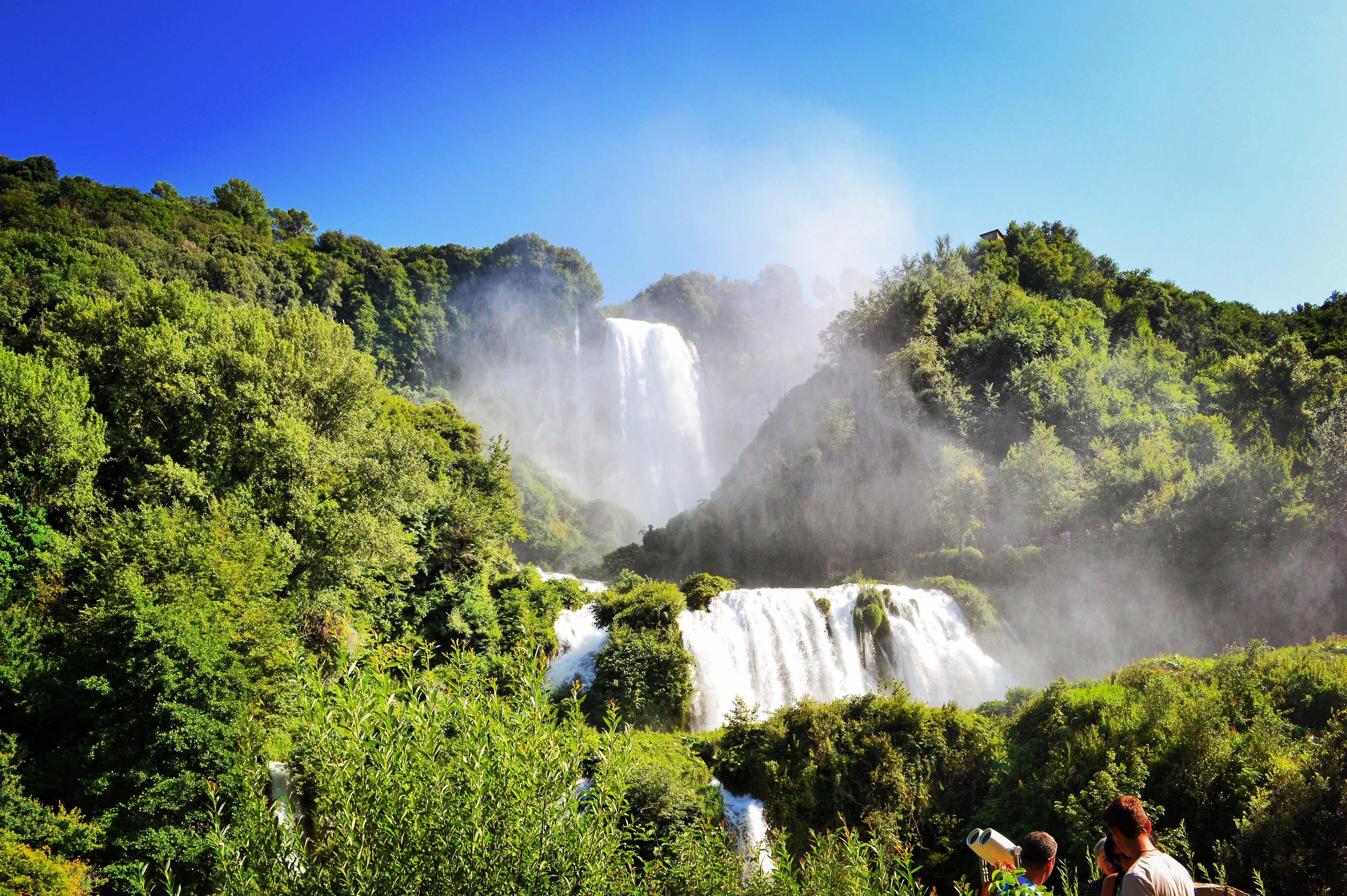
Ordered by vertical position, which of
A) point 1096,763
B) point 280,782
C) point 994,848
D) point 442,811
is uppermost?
point 442,811

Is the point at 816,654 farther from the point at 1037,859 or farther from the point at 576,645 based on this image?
the point at 1037,859

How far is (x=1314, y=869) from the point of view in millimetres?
8414

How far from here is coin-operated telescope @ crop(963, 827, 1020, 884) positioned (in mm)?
4105

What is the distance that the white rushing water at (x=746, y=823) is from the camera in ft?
49.1

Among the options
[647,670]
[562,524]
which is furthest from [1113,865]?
[562,524]

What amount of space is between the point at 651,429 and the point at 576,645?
4095 centimetres

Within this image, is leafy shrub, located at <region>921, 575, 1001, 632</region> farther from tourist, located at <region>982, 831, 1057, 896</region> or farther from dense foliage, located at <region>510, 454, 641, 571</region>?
dense foliage, located at <region>510, 454, 641, 571</region>

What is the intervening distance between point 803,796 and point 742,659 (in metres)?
7.57

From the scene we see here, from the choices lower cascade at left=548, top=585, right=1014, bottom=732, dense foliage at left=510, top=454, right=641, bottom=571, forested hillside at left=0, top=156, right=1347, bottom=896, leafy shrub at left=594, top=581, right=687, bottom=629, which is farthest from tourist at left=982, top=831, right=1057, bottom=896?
dense foliage at left=510, top=454, right=641, bottom=571

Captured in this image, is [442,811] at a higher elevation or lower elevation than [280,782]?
higher

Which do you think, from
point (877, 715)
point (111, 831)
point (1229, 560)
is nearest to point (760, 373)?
point (1229, 560)

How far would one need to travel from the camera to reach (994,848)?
4148 mm

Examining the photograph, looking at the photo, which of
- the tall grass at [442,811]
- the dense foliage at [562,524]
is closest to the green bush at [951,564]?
the tall grass at [442,811]

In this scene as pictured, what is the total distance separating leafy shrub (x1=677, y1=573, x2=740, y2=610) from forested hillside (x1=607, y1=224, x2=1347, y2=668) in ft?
36.1
